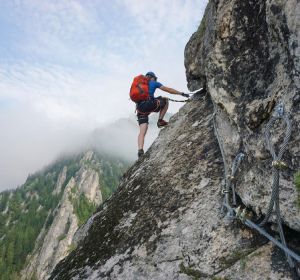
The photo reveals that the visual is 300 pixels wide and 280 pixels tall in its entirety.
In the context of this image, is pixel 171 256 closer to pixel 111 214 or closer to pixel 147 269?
pixel 147 269

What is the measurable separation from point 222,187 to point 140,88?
5.66 m

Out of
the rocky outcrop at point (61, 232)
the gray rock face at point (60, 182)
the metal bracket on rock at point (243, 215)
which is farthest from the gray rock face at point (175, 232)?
the gray rock face at point (60, 182)

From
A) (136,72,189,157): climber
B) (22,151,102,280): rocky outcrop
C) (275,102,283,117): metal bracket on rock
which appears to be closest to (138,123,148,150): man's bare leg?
(136,72,189,157): climber

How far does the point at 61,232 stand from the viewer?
318ft

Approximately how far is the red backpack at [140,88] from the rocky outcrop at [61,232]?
68.6 meters

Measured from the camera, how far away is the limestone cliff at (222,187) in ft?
7.54

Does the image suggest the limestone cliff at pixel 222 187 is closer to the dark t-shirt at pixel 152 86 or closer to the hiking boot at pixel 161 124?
the hiking boot at pixel 161 124

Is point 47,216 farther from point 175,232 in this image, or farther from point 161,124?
point 175,232

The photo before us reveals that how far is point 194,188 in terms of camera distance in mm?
3975

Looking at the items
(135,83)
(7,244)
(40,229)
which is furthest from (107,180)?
(135,83)

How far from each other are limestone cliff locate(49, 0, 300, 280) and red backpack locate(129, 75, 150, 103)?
4.31m

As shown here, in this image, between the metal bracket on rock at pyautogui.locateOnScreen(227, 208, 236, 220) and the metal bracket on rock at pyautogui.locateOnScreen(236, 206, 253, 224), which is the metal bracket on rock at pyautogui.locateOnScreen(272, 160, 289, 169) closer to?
the metal bracket on rock at pyautogui.locateOnScreen(236, 206, 253, 224)

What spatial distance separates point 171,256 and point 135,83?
6654 millimetres

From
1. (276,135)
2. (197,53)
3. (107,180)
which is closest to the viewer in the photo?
(276,135)
